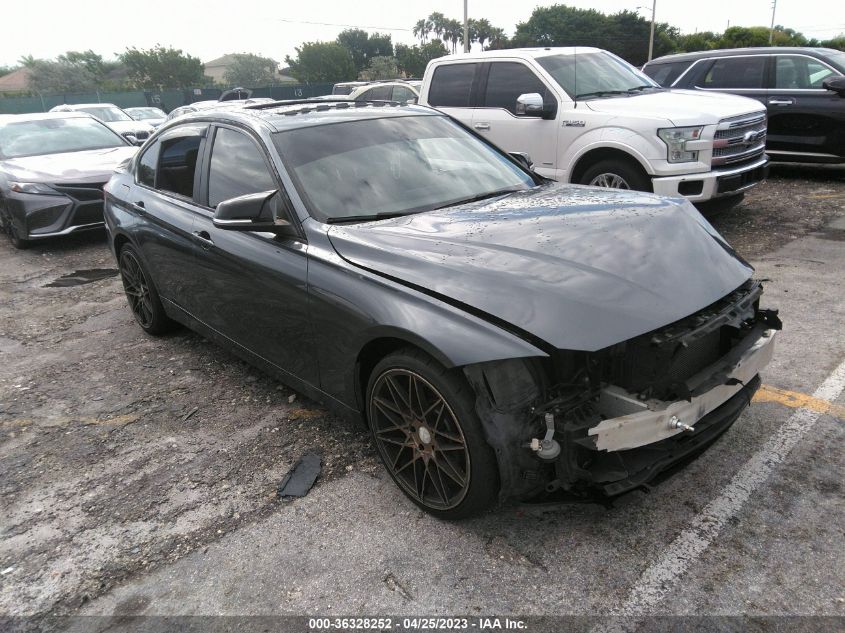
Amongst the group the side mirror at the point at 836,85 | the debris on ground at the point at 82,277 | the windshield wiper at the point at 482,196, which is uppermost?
the side mirror at the point at 836,85

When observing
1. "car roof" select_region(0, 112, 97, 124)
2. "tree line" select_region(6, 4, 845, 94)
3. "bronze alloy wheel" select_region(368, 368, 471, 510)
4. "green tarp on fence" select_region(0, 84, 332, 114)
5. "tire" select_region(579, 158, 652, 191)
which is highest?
"tree line" select_region(6, 4, 845, 94)

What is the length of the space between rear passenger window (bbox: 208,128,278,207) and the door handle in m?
0.19

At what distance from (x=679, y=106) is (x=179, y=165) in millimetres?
5012

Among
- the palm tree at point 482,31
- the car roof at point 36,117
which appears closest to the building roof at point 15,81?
the palm tree at point 482,31

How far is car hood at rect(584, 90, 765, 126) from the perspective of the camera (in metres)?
6.20

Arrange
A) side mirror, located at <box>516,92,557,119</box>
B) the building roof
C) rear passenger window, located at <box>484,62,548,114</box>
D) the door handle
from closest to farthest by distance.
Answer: the door handle < side mirror, located at <box>516,92,557,119</box> < rear passenger window, located at <box>484,62,548,114</box> < the building roof

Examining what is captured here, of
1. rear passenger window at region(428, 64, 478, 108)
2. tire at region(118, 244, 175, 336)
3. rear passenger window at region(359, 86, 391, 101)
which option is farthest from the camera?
rear passenger window at region(359, 86, 391, 101)

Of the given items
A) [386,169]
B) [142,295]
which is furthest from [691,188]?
[142,295]

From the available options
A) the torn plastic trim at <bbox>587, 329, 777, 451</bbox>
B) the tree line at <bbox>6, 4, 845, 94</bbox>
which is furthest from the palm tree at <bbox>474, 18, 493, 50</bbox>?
the torn plastic trim at <bbox>587, 329, 777, 451</bbox>

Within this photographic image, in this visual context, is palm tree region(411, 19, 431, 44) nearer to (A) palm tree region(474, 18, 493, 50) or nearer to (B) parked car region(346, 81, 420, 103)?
(A) palm tree region(474, 18, 493, 50)

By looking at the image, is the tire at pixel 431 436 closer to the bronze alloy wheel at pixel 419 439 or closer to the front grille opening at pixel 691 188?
the bronze alloy wheel at pixel 419 439

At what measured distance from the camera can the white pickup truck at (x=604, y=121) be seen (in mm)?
6180

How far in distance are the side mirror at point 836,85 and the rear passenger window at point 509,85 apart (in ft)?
14.9

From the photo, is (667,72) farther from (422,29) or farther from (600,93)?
(422,29)
